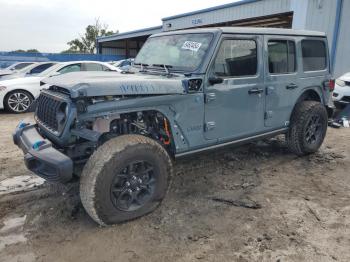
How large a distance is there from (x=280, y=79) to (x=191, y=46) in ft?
4.79

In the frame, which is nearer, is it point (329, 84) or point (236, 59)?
point (236, 59)

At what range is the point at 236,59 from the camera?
409 centimetres

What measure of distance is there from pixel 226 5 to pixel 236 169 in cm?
1385

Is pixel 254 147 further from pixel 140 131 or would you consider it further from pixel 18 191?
pixel 18 191

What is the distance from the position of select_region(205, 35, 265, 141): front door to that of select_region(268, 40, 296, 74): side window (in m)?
0.26

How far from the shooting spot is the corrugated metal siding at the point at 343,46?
11109mm

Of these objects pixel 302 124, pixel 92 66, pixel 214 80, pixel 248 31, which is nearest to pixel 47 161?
pixel 214 80

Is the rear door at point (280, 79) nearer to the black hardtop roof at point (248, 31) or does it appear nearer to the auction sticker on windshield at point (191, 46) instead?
the black hardtop roof at point (248, 31)

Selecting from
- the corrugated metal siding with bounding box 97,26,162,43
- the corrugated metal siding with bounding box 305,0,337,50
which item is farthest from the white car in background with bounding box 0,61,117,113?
the corrugated metal siding with bounding box 97,26,162,43

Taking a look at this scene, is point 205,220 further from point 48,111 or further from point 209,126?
point 48,111

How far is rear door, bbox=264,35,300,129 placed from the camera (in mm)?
4488

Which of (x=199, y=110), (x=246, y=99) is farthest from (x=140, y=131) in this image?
(x=246, y=99)

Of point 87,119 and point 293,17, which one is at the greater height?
point 293,17

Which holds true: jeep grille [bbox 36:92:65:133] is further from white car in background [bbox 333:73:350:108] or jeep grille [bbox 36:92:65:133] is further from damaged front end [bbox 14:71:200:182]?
white car in background [bbox 333:73:350:108]
